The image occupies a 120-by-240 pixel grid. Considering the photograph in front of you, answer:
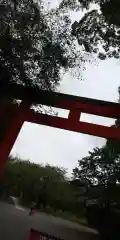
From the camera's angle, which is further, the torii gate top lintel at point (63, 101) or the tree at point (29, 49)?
the torii gate top lintel at point (63, 101)

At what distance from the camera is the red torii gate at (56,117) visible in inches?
306

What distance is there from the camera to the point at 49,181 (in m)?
32.7

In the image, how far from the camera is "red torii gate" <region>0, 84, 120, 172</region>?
25.5 feet

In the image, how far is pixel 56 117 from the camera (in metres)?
8.04

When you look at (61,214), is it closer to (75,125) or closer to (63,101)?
(75,125)

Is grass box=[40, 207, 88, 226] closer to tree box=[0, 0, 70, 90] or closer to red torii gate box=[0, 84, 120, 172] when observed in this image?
red torii gate box=[0, 84, 120, 172]

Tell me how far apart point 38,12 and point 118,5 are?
4.67 feet

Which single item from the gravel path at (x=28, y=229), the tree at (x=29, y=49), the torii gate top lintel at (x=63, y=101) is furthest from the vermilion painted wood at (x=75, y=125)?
the gravel path at (x=28, y=229)

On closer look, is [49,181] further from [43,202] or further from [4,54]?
[4,54]

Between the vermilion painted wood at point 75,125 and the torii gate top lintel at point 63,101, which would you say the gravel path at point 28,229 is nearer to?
the vermilion painted wood at point 75,125

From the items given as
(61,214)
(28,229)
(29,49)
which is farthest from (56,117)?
(61,214)

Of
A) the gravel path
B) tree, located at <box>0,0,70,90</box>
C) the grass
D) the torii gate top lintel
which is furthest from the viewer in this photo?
the grass

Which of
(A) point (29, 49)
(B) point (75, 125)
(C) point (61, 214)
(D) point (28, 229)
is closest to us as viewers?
(A) point (29, 49)

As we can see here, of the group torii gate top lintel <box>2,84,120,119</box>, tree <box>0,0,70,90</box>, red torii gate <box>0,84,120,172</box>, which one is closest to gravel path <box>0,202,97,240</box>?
red torii gate <box>0,84,120,172</box>
